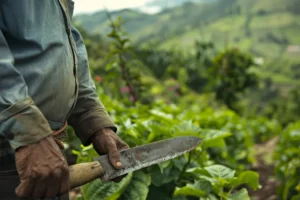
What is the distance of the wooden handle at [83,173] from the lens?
1.68 metres

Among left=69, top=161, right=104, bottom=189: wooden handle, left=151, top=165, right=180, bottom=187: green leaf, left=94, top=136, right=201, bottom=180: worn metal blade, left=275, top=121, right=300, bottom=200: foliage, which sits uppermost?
left=69, top=161, right=104, bottom=189: wooden handle

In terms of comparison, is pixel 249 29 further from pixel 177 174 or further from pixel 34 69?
pixel 34 69

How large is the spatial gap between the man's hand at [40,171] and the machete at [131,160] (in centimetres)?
11

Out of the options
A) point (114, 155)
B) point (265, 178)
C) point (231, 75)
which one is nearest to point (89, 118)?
point (114, 155)

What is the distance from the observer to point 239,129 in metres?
5.96

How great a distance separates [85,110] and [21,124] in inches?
24.2

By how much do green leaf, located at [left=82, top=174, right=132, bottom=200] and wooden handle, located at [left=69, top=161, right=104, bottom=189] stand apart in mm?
678

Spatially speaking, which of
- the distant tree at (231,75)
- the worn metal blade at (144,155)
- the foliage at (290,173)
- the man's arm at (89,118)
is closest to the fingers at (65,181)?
the worn metal blade at (144,155)

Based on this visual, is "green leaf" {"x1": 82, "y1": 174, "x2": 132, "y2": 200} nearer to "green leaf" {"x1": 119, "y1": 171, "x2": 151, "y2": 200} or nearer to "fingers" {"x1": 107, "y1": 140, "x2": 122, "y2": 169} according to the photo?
"green leaf" {"x1": 119, "y1": 171, "x2": 151, "y2": 200}

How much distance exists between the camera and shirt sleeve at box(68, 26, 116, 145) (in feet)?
6.89

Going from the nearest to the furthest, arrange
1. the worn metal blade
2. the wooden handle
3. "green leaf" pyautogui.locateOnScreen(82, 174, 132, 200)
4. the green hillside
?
the wooden handle < the worn metal blade < "green leaf" pyautogui.locateOnScreen(82, 174, 132, 200) < the green hillside

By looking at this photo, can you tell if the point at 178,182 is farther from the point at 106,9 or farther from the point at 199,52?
the point at 199,52

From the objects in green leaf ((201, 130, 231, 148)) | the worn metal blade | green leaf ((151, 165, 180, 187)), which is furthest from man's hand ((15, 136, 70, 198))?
green leaf ((201, 130, 231, 148))

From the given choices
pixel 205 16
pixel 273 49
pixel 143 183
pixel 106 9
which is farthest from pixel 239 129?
pixel 205 16
